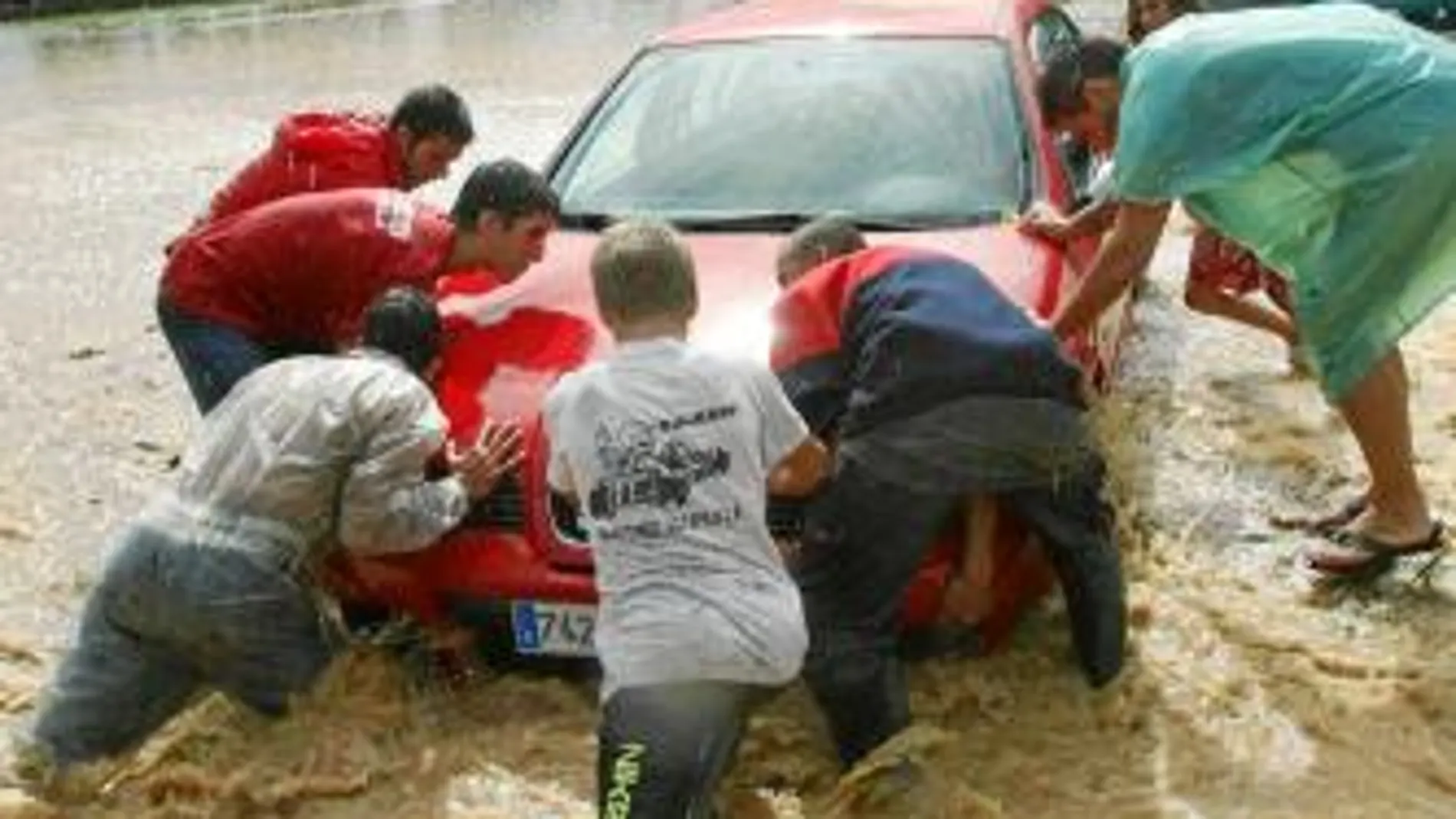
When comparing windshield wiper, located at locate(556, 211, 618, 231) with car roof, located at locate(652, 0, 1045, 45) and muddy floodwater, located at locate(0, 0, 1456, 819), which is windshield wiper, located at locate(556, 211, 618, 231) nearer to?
car roof, located at locate(652, 0, 1045, 45)

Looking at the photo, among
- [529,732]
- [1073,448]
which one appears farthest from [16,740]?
[1073,448]

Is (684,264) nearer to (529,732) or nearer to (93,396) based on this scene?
(529,732)

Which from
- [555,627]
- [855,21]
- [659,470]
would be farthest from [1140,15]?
[659,470]

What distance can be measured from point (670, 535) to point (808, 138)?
7.95 feet

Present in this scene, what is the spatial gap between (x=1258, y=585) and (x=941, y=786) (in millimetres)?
1635

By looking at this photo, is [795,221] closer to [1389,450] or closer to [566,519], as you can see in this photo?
[566,519]

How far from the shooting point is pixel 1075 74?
5.47 metres

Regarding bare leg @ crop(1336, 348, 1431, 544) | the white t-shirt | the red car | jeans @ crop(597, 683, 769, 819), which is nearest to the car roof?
the red car

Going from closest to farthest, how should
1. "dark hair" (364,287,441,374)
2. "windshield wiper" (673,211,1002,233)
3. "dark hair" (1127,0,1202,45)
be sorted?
"dark hair" (364,287,441,374), "windshield wiper" (673,211,1002,233), "dark hair" (1127,0,1202,45)

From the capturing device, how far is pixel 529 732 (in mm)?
4402

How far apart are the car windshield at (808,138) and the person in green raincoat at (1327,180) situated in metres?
0.54

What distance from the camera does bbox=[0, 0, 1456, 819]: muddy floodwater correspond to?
4.24 metres

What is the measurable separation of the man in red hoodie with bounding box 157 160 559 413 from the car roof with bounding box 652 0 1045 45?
5.23ft

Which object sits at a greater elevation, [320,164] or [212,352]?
[320,164]
